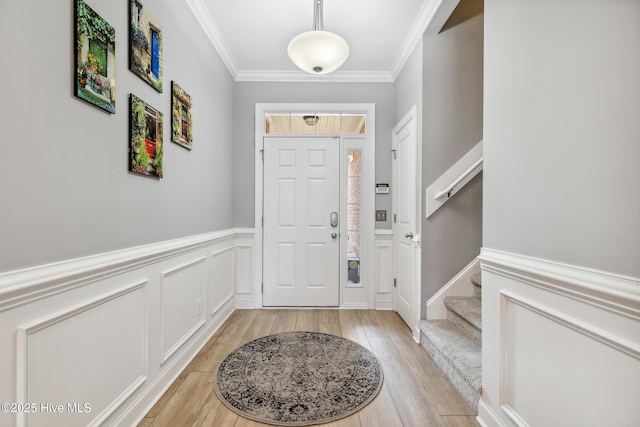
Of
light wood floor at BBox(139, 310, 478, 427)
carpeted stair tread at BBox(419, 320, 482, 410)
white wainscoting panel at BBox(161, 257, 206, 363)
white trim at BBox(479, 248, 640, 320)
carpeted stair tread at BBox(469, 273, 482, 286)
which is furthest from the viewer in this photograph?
carpeted stair tread at BBox(469, 273, 482, 286)

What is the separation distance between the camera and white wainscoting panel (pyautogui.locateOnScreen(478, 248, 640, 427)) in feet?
2.86

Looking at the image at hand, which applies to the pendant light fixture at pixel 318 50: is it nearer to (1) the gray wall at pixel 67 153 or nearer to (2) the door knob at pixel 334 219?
(1) the gray wall at pixel 67 153

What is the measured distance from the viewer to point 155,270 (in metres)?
1.75

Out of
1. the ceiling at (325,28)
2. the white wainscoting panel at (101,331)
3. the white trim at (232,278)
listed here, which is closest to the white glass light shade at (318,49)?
the ceiling at (325,28)

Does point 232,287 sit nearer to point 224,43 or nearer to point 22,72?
point 224,43

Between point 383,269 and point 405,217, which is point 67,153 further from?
point 383,269

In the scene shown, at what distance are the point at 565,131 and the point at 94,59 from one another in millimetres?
1851

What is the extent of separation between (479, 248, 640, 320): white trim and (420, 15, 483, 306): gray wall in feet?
3.72

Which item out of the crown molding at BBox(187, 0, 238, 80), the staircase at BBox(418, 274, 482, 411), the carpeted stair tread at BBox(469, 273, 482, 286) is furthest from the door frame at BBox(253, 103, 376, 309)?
the carpeted stair tread at BBox(469, 273, 482, 286)

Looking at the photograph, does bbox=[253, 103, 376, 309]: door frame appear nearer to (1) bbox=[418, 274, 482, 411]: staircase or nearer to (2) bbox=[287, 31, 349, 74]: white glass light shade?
(1) bbox=[418, 274, 482, 411]: staircase

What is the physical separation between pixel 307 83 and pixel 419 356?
2959 millimetres

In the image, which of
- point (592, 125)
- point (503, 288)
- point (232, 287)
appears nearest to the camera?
point (592, 125)

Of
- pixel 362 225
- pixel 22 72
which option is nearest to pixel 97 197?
pixel 22 72

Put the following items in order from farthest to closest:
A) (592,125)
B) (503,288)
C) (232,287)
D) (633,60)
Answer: (232,287), (503,288), (592,125), (633,60)
